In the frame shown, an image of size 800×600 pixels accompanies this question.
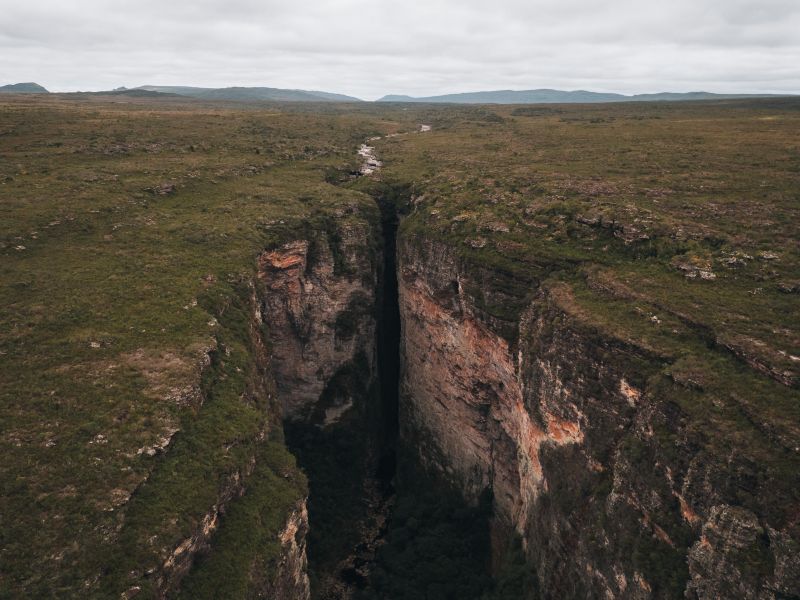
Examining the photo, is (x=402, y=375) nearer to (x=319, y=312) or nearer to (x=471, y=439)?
(x=319, y=312)

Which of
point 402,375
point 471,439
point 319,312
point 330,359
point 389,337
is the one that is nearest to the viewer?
point 471,439

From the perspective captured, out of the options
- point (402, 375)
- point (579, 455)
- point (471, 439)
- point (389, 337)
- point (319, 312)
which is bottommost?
Answer: point (471, 439)

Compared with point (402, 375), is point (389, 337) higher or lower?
higher

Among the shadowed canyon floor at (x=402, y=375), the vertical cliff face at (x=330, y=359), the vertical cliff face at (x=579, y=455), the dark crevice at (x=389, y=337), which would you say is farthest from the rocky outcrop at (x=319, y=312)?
the vertical cliff face at (x=579, y=455)

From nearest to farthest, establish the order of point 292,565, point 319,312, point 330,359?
point 292,565, point 319,312, point 330,359

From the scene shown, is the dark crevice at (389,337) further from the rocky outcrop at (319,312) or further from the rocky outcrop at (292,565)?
the rocky outcrop at (292,565)

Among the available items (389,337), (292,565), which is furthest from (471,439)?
(292,565)
